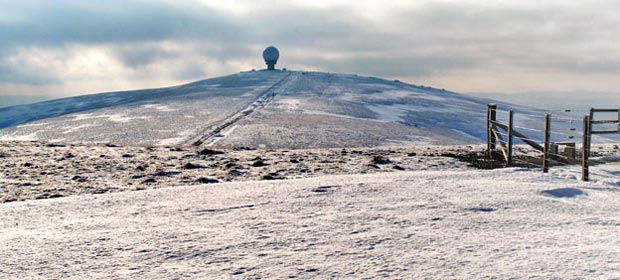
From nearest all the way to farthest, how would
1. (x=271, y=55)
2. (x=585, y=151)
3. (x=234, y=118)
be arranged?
(x=585, y=151) < (x=234, y=118) < (x=271, y=55)

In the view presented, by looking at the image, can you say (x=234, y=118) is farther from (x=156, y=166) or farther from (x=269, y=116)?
(x=156, y=166)

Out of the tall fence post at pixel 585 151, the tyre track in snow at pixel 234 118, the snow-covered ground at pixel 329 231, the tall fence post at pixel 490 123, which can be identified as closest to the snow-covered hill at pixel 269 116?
the tyre track in snow at pixel 234 118

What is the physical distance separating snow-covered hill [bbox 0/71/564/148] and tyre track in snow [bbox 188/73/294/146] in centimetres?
6

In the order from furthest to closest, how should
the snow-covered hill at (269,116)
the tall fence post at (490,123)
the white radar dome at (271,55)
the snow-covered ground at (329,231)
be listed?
1. the white radar dome at (271,55)
2. the snow-covered hill at (269,116)
3. the tall fence post at (490,123)
4. the snow-covered ground at (329,231)

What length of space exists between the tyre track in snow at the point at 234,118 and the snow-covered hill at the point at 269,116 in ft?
0.20

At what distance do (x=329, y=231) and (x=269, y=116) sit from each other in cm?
3006

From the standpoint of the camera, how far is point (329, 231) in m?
7.40

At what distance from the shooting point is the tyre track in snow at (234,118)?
92.2 feet

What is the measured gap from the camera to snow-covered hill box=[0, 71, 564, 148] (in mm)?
30516

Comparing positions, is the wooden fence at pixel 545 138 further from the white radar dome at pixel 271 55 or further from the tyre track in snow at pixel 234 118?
the white radar dome at pixel 271 55

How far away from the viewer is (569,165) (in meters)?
16.5

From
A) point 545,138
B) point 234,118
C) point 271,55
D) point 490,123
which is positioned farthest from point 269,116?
point 271,55

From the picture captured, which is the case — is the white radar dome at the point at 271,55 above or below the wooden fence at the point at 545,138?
above

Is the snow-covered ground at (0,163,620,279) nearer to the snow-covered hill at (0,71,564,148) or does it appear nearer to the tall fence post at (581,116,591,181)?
the tall fence post at (581,116,591,181)
